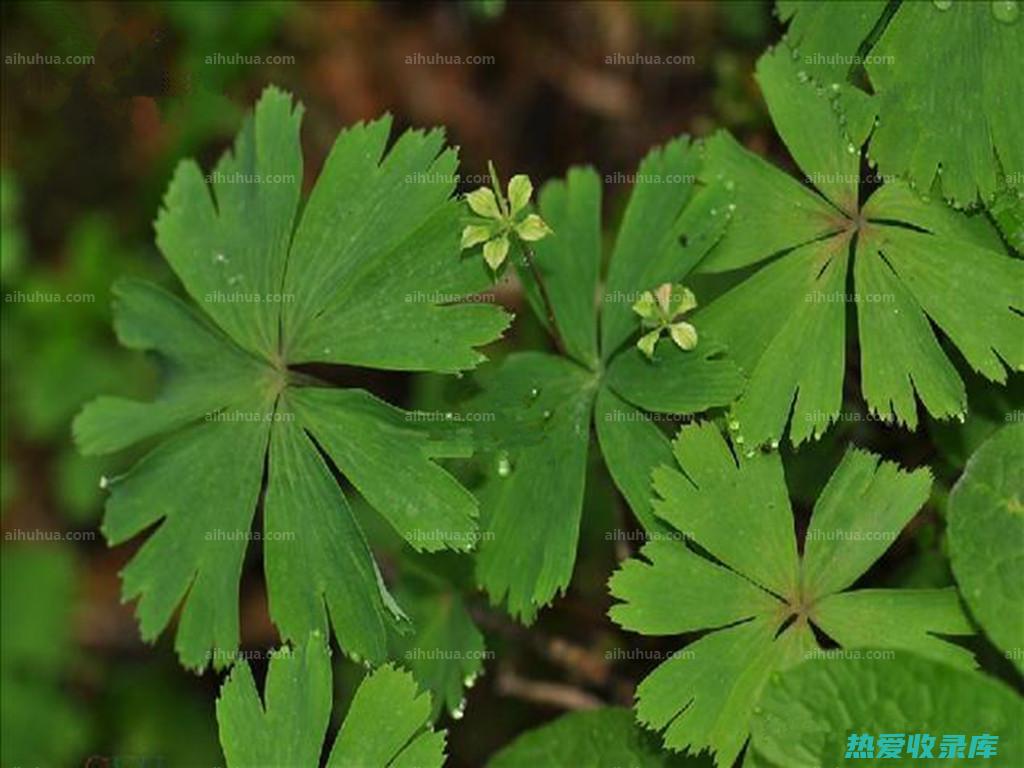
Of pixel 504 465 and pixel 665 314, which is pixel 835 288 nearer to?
pixel 665 314

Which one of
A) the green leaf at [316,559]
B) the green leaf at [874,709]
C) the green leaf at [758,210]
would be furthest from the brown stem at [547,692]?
the green leaf at [758,210]

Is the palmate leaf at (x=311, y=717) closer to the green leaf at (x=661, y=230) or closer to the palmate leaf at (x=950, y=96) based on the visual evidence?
the green leaf at (x=661, y=230)

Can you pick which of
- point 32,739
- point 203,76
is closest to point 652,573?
point 32,739

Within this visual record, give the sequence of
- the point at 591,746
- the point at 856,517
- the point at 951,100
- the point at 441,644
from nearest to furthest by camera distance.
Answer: the point at 856,517
the point at 951,100
the point at 591,746
the point at 441,644

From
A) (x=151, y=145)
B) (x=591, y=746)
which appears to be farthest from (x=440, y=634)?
(x=151, y=145)

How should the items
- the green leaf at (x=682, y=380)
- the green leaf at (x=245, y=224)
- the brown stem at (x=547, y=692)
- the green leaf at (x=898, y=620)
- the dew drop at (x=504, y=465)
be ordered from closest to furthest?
the green leaf at (x=898, y=620)
the green leaf at (x=682, y=380)
the dew drop at (x=504, y=465)
the green leaf at (x=245, y=224)
the brown stem at (x=547, y=692)

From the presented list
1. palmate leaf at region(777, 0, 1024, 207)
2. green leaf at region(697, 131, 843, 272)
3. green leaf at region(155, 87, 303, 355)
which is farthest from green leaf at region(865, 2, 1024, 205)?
green leaf at region(155, 87, 303, 355)
